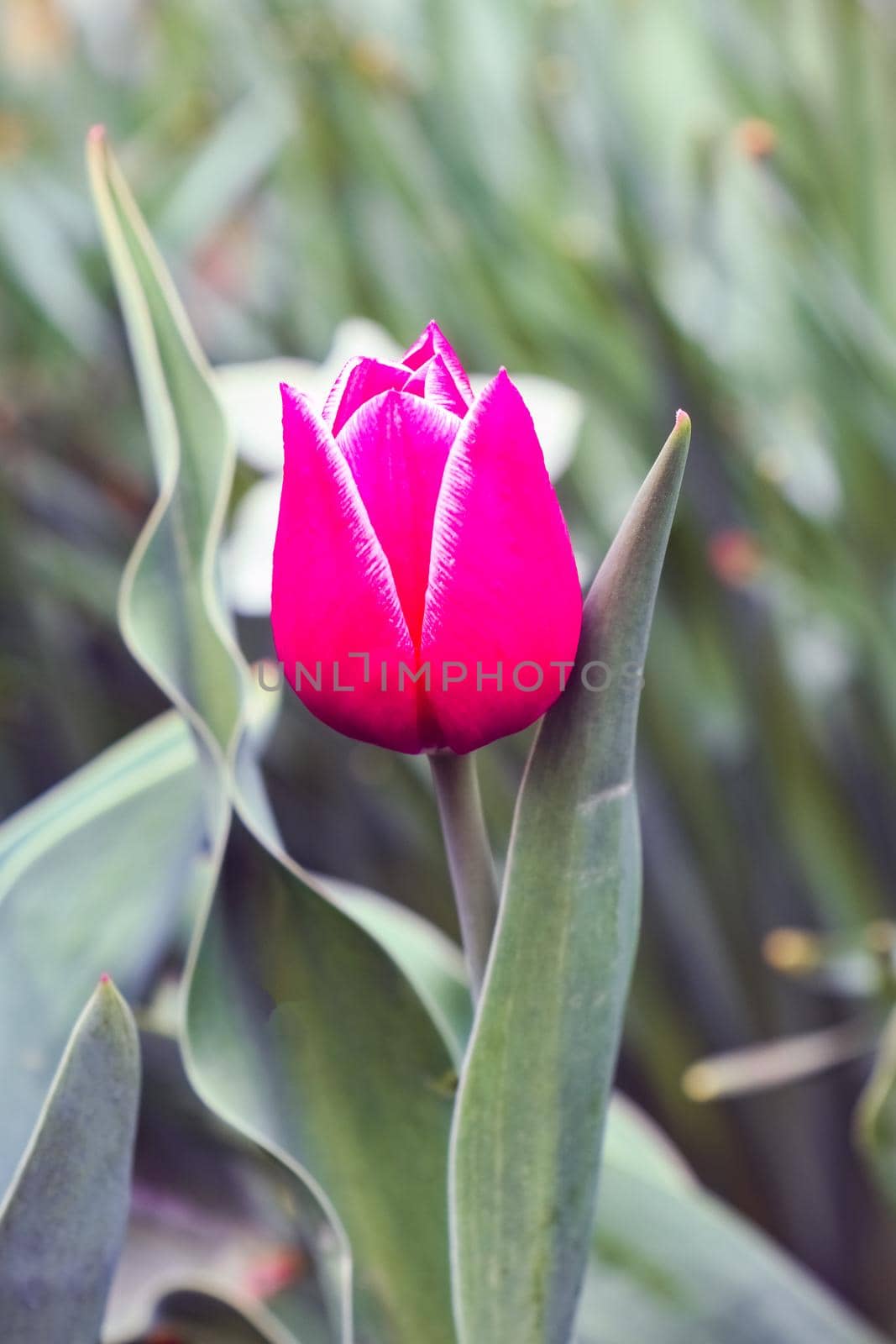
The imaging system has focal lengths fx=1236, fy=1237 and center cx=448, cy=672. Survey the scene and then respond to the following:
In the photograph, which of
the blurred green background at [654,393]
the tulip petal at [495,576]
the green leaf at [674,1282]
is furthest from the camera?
the blurred green background at [654,393]

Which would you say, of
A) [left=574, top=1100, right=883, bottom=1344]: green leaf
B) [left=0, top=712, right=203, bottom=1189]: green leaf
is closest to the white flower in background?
[left=0, top=712, right=203, bottom=1189]: green leaf

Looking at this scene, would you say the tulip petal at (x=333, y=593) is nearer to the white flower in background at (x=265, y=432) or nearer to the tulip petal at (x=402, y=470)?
the tulip petal at (x=402, y=470)

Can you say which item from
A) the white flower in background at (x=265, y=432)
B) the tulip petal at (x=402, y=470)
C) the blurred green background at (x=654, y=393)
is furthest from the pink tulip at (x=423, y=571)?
the blurred green background at (x=654, y=393)

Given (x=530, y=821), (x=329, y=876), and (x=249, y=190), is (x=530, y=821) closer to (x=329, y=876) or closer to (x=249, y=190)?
(x=329, y=876)

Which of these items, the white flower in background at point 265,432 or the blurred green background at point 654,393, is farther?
the blurred green background at point 654,393

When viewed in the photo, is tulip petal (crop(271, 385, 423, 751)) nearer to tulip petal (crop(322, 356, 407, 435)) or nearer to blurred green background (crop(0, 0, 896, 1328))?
tulip petal (crop(322, 356, 407, 435))

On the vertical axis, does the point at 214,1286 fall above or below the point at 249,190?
below

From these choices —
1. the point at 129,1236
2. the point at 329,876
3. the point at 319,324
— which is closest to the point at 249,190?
the point at 319,324
